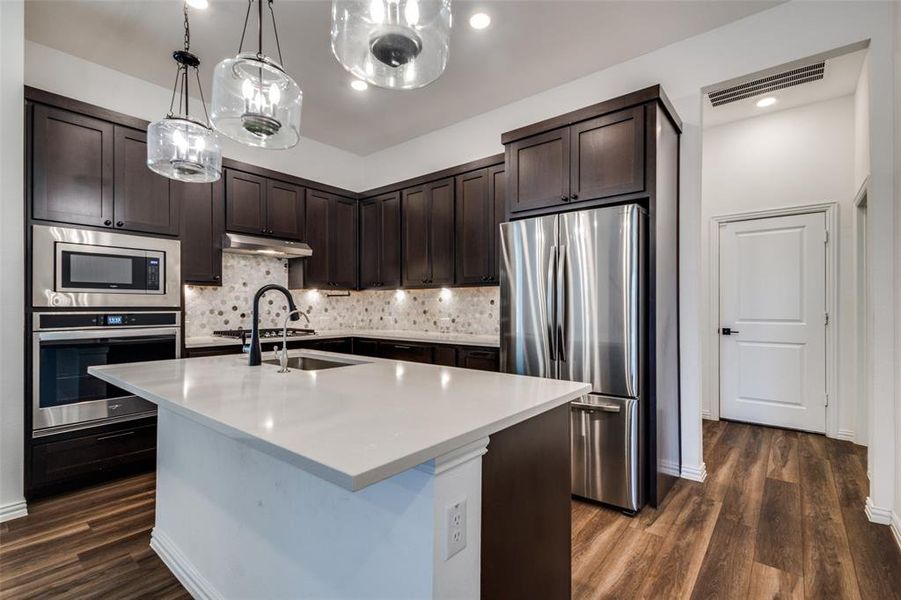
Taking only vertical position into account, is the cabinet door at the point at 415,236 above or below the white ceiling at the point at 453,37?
below

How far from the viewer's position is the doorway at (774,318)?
12.9 feet

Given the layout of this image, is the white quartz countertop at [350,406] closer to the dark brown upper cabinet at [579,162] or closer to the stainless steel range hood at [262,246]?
the dark brown upper cabinet at [579,162]

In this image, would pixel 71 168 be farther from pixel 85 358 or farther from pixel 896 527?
pixel 896 527

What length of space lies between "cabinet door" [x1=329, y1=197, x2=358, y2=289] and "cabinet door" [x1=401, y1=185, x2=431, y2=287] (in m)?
0.71

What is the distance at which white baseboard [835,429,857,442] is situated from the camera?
3746 mm

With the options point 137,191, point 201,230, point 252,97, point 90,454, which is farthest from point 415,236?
point 90,454

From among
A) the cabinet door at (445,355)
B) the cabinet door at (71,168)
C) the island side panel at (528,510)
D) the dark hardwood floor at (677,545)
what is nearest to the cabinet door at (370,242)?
the cabinet door at (445,355)

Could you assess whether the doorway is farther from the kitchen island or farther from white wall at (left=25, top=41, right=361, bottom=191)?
white wall at (left=25, top=41, right=361, bottom=191)

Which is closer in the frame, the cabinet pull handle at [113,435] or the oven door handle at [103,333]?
the oven door handle at [103,333]

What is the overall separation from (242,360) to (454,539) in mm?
1718

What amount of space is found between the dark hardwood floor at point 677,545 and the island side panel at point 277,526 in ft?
0.95

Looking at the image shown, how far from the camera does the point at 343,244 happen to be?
477 centimetres

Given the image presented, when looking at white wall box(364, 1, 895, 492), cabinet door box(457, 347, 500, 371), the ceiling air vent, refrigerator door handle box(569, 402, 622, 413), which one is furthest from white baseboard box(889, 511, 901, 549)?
the ceiling air vent

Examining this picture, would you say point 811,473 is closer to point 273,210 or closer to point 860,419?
point 860,419
